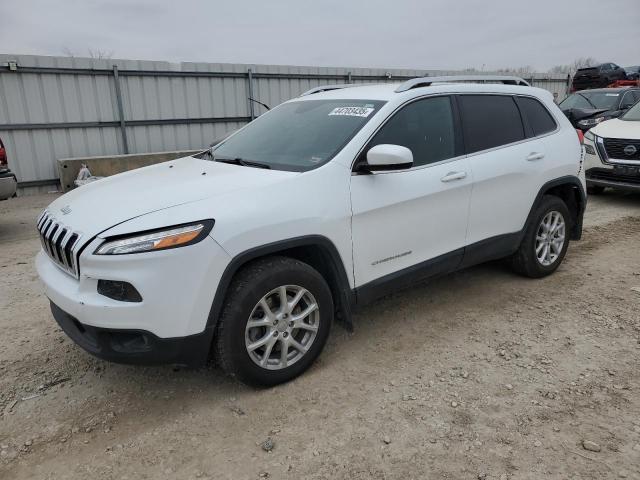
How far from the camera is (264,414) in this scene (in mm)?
2875

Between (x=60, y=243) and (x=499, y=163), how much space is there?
128 inches

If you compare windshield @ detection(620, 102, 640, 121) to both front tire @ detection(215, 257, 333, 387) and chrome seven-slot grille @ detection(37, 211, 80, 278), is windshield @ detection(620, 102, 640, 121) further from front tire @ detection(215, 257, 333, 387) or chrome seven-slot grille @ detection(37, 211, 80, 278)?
chrome seven-slot grille @ detection(37, 211, 80, 278)

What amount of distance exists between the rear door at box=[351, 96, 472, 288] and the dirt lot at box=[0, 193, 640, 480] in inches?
23.3

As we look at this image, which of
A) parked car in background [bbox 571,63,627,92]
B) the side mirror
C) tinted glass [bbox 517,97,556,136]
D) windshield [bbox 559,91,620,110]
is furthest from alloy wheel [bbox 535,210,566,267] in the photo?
parked car in background [bbox 571,63,627,92]

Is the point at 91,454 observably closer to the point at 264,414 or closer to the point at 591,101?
the point at 264,414

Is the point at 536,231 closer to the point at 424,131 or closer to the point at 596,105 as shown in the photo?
the point at 424,131

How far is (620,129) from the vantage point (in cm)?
828

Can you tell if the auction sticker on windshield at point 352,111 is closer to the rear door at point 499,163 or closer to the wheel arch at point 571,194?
the rear door at point 499,163

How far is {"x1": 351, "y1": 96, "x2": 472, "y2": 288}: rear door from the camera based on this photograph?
3.32 m

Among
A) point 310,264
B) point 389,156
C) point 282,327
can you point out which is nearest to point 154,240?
point 282,327

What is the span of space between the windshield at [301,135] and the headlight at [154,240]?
88 centimetres

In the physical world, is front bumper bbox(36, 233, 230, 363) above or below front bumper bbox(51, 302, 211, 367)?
above

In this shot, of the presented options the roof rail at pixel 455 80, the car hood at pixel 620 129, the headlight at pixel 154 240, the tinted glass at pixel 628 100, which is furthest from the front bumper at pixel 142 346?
the tinted glass at pixel 628 100

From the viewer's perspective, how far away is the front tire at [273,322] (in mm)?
2805
